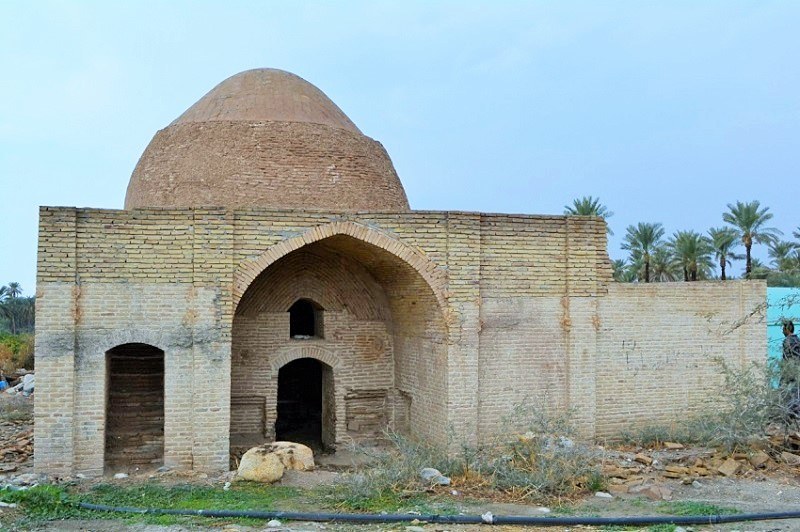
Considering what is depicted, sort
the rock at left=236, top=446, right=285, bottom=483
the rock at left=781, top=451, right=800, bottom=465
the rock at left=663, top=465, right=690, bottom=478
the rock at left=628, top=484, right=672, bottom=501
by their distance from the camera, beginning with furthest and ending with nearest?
the rock at left=781, top=451, right=800, bottom=465
the rock at left=663, top=465, right=690, bottom=478
the rock at left=236, top=446, right=285, bottom=483
the rock at left=628, top=484, right=672, bottom=501

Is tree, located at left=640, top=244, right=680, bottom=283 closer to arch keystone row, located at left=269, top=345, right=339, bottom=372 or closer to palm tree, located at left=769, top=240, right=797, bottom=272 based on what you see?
palm tree, located at left=769, top=240, right=797, bottom=272

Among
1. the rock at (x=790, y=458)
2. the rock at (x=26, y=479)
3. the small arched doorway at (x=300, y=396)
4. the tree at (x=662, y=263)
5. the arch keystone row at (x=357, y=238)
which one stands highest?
the tree at (x=662, y=263)

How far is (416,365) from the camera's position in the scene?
39.2 ft

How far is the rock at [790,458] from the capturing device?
393 inches

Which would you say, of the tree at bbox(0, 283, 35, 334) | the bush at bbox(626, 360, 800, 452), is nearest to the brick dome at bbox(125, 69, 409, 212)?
the bush at bbox(626, 360, 800, 452)

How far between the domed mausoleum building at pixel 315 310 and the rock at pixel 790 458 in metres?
2.20

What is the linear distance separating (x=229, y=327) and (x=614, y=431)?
236 inches

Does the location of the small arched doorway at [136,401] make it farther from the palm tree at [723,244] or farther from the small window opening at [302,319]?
the palm tree at [723,244]

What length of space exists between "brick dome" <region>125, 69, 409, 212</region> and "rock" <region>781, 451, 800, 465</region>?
6273mm

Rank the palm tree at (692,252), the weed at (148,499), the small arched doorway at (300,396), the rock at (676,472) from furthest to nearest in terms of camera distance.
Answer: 1. the palm tree at (692,252)
2. the small arched doorway at (300,396)
3. the rock at (676,472)
4. the weed at (148,499)

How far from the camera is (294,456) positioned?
9.88 meters

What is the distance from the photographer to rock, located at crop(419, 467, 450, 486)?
8.86m

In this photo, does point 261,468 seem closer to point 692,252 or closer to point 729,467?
point 729,467

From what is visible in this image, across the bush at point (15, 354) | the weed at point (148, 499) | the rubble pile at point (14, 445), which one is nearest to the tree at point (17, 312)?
the bush at point (15, 354)
